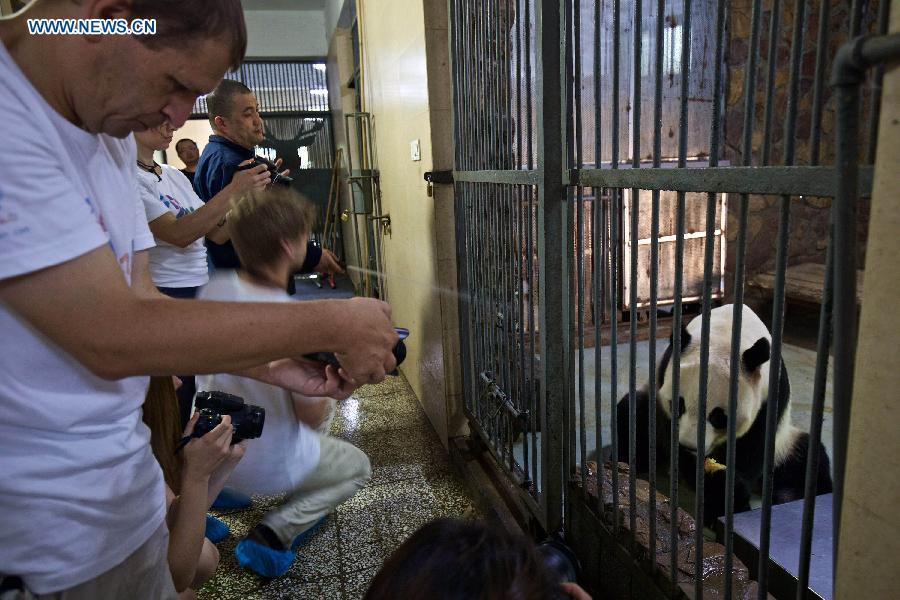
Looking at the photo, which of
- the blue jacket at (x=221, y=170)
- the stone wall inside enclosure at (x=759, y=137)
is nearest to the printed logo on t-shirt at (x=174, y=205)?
the blue jacket at (x=221, y=170)

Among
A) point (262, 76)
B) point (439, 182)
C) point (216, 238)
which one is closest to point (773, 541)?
point (439, 182)

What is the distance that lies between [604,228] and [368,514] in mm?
1876

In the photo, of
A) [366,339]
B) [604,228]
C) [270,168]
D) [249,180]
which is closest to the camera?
[366,339]

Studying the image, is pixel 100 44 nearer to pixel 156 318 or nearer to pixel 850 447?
pixel 156 318

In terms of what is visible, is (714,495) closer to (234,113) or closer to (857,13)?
(857,13)

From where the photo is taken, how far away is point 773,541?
6.10ft

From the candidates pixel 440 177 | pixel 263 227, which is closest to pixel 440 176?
pixel 440 177

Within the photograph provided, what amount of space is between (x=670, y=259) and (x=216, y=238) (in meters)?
4.37

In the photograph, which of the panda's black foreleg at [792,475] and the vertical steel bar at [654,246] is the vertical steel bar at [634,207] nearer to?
the vertical steel bar at [654,246]

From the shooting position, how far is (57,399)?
1008 millimetres

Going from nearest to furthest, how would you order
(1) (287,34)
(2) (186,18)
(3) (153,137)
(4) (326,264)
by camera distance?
(2) (186,18), (3) (153,137), (4) (326,264), (1) (287,34)

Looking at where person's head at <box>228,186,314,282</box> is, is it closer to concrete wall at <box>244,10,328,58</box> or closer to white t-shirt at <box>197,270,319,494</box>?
white t-shirt at <box>197,270,319,494</box>

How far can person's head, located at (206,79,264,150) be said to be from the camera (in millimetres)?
3443

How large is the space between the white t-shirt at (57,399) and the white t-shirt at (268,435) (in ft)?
3.16
